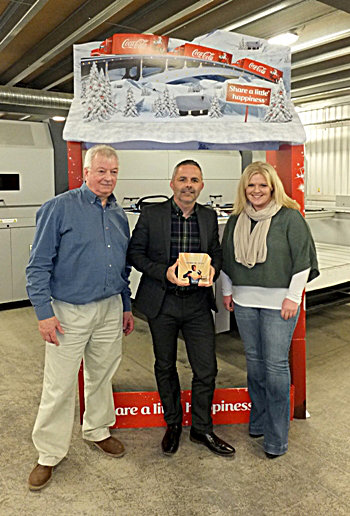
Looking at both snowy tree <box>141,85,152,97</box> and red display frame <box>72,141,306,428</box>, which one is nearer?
snowy tree <box>141,85,152,97</box>

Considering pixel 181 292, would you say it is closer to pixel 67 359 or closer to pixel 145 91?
pixel 67 359

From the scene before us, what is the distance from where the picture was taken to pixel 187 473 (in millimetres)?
2484

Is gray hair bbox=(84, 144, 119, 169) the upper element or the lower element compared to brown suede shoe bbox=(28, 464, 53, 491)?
upper

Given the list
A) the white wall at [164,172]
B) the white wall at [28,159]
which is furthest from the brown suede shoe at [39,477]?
the white wall at [164,172]

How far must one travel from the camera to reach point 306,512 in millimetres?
2168

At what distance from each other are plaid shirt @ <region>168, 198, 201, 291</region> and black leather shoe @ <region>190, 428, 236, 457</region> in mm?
870

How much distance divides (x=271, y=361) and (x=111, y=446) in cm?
102

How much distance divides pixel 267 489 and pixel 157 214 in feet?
4.94

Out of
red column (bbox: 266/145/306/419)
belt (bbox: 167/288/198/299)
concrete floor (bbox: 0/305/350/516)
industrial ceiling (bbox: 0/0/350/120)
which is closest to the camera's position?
concrete floor (bbox: 0/305/350/516)

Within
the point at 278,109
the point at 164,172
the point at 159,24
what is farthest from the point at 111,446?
the point at 164,172

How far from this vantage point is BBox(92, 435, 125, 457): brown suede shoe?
2.66 meters

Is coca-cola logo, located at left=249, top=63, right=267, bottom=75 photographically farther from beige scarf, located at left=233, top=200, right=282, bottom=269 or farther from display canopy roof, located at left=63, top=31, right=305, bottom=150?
beige scarf, located at left=233, top=200, right=282, bottom=269

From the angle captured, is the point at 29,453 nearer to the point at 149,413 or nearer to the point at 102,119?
the point at 149,413

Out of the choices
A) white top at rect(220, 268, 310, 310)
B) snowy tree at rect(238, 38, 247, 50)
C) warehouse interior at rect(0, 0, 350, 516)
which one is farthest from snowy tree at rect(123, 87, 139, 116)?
warehouse interior at rect(0, 0, 350, 516)
